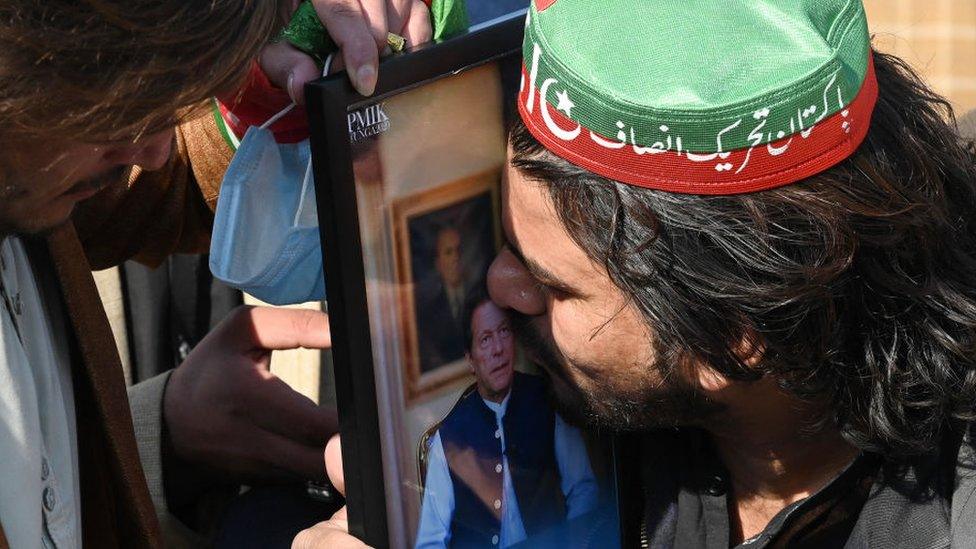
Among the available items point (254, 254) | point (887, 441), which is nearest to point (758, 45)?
point (887, 441)

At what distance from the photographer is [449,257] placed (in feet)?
4.99

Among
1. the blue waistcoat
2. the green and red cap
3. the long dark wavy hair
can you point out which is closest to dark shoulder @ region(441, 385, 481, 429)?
the blue waistcoat

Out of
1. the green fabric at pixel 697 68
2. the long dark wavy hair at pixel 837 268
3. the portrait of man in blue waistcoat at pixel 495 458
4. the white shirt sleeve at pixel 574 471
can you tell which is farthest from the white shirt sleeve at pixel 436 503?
the green fabric at pixel 697 68

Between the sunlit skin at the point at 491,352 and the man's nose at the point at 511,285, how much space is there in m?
0.02

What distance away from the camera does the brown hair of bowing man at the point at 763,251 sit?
1365mm

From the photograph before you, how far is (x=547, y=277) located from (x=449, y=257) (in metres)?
0.14

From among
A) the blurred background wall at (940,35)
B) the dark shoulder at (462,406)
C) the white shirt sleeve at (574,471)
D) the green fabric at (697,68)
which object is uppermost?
the green fabric at (697,68)

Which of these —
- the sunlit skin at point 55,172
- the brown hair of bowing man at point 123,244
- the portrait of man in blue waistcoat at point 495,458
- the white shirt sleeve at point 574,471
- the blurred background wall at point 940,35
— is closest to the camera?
the brown hair of bowing man at point 123,244

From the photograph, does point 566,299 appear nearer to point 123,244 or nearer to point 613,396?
point 613,396

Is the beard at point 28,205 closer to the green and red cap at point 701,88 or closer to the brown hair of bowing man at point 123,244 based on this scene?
the brown hair of bowing man at point 123,244

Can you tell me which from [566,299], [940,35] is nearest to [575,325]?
[566,299]

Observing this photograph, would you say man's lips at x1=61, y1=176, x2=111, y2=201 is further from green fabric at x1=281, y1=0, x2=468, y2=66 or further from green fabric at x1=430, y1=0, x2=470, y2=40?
green fabric at x1=430, y1=0, x2=470, y2=40

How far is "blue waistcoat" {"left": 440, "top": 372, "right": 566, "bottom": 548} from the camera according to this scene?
1554 millimetres

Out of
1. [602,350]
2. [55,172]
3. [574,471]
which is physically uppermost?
[55,172]
